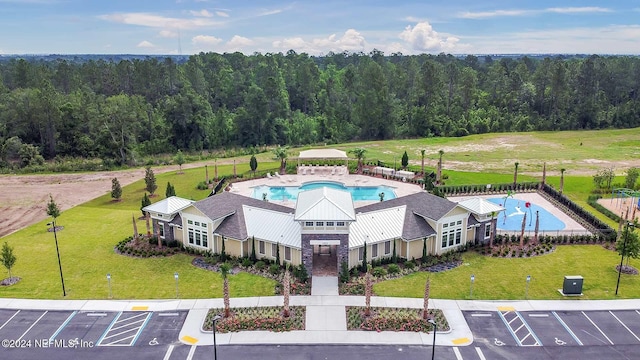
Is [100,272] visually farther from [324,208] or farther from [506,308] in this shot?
[506,308]

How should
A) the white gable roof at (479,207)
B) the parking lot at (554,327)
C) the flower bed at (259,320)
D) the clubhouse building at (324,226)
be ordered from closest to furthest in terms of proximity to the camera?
the parking lot at (554,327) → the flower bed at (259,320) → the clubhouse building at (324,226) → the white gable roof at (479,207)

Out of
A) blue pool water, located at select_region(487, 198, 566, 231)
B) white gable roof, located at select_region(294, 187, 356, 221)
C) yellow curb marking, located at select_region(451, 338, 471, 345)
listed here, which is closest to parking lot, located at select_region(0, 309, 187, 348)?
white gable roof, located at select_region(294, 187, 356, 221)

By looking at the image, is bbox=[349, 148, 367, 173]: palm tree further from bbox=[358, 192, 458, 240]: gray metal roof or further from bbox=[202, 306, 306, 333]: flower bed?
bbox=[202, 306, 306, 333]: flower bed

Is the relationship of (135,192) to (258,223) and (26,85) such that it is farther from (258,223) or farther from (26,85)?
(26,85)

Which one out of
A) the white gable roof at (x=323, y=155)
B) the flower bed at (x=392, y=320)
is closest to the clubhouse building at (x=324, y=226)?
the flower bed at (x=392, y=320)

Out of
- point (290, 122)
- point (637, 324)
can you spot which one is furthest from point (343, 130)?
point (637, 324)

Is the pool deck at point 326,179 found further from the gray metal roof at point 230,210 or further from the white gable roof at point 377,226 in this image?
the white gable roof at point 377,226
